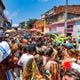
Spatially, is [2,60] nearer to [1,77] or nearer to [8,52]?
[8,52]

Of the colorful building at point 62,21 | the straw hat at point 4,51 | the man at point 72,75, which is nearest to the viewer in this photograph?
the straw hat at point 4,51

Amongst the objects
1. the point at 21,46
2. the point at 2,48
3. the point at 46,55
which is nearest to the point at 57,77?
the point at 46,55

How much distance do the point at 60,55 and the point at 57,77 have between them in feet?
12.0

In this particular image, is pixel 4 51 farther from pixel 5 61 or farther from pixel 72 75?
pixel 72 75

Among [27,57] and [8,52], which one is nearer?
[8,52]

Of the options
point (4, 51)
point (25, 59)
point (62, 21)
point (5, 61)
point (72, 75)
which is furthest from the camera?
point (62, 21)

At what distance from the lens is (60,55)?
10703mm

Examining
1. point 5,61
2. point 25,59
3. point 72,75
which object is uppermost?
point 5,61

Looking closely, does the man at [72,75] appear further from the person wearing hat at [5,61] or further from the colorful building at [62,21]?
the colorful building at [62,21]

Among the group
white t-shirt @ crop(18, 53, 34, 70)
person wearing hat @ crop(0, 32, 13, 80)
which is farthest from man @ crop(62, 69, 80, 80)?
white t-shirt @ crop(18, 53, 34, 70)

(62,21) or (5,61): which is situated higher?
(5,61)

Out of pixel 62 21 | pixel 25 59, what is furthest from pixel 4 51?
pixel 62 21

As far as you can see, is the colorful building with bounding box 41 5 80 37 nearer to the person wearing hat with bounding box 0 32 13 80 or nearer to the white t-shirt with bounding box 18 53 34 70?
the white t-shirt with bounding box 18 53 34 70

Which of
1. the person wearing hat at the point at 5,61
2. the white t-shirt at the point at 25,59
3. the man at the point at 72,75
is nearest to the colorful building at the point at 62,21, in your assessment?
the white t-shirt at the point at 25,59
